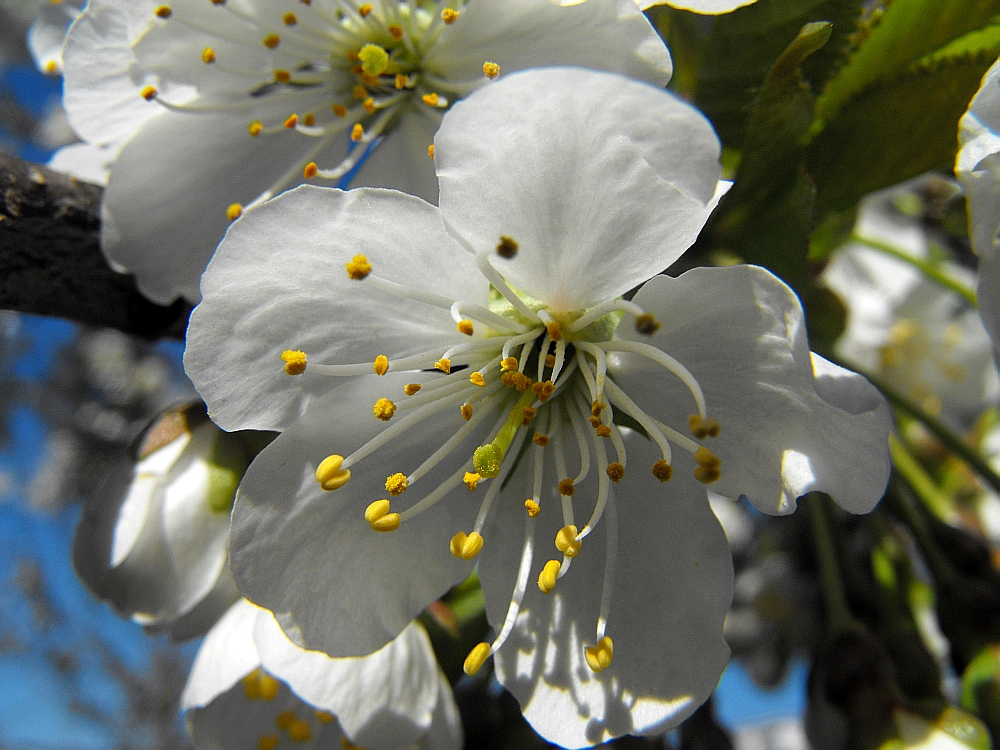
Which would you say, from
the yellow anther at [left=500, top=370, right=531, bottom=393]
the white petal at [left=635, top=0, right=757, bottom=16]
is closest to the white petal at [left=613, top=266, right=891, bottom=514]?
the yellow anther at [left=500, top=370, right=531, bottom=393]

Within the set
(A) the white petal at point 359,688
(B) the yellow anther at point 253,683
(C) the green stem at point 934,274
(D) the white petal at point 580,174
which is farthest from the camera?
(C) the green stem at point 934,274

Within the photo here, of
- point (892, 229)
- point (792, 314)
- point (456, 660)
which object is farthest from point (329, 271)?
point (892, 229)

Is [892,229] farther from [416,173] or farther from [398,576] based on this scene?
[398,576]

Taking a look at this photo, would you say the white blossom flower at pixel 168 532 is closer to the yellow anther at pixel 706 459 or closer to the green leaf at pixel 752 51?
the yellow anther at pixel 706 459

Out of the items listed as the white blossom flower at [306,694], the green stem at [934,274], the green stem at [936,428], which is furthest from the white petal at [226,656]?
the green stem at [934,274]

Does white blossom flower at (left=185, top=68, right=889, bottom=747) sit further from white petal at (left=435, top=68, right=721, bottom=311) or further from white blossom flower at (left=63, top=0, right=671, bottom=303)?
white blossom flower at (left=63, top=0, right=671, bottom=303)
